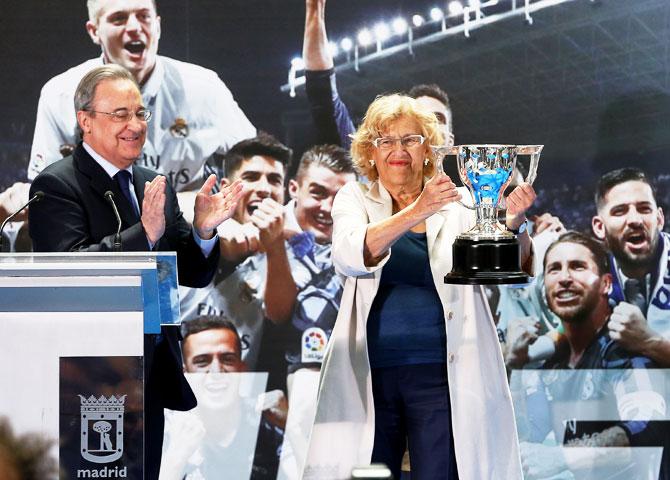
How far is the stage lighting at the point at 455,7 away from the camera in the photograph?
4.80 meters

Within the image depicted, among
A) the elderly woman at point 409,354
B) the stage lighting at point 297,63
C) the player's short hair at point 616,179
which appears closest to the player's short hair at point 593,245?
the player's short hair at point 616,179

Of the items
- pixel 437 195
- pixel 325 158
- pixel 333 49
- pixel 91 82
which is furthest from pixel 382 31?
pixel 437 195

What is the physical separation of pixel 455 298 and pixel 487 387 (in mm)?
293

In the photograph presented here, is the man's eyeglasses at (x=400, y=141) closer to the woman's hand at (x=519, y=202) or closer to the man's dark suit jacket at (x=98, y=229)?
the woman's hand at (x=519, y=202)

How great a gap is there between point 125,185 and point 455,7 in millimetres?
2121

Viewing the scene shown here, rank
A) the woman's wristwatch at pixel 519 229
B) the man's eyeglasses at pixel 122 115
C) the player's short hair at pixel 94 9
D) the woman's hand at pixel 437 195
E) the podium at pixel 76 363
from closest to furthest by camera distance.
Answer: the podium at pixel 76 363
the woman's hand at pixel 437 195
the woman's wristwatch at pixel 519 229
the man's eyeglasses at pixel 122 115
the player's short hair at pixel 94 9

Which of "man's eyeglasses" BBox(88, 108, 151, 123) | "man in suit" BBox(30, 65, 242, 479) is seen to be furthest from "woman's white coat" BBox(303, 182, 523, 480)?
→ "man's eyeglasses" BBox(88, 108, 151, 123)

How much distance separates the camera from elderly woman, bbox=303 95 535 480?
3.14 m

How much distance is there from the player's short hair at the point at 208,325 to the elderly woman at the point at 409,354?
1.55 meters

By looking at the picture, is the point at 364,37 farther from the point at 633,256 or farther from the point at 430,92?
the point at 633,256

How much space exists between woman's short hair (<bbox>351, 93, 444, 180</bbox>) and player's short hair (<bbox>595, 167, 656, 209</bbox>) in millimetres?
1671

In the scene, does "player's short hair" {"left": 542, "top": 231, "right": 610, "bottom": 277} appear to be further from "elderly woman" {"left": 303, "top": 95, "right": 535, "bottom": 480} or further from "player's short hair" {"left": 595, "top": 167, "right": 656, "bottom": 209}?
"elderly woman" {"left": 303, "top": 95, "right": 535, "bottom": 480}

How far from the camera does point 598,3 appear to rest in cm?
479

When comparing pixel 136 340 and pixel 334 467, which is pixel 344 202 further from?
pixel 136 340
